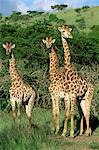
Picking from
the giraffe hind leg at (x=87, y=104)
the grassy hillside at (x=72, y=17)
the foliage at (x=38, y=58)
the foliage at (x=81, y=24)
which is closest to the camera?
the giraffe hind leg at (x=87, y=104)

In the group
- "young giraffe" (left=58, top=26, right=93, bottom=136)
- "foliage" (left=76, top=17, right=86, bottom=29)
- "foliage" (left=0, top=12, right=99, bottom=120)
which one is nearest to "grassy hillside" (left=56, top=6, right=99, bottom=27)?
"foliage" (left=76, top=17, right=86, bottom=29)

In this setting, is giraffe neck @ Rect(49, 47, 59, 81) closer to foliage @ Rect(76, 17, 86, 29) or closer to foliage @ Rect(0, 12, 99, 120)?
foliage @ Rect(0, 12, 99, 120)

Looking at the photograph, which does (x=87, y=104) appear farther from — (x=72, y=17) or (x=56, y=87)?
(x=72, y=17)

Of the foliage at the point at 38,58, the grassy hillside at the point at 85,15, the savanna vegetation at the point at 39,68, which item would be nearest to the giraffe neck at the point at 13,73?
the savanna vegetation at the point at 39,68

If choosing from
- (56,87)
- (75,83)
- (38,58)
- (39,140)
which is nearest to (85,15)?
(38,58)

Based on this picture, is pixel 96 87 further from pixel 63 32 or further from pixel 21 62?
pixel 63 32

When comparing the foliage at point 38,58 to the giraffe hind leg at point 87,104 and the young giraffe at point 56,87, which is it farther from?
the young giraffe at point 56,87

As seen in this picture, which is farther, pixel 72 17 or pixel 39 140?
pixel 72 17

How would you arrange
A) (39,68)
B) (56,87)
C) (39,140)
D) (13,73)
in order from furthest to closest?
(39,68) → (13,73) → (56,87) → (39,140)

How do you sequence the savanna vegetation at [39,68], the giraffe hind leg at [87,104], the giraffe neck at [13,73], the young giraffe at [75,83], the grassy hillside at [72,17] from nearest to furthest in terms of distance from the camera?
the young giraffe at [75,83]
the giraffe hind leg at [87,104]
the giraffe neck at [13,73]
the savanna vegetation at [39,68]
the grassy hillside at [72,17]

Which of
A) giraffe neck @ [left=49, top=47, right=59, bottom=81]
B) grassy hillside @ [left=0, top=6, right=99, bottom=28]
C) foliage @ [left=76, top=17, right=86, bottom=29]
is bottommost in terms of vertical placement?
foliage @ [left=76, top=17, right=86, bottom=29]

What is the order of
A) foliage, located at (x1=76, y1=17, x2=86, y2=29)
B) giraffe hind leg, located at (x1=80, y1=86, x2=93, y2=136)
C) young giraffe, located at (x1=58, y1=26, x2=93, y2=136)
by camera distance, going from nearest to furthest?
young giraffe, located at (x1=58, y1=26, x2=93, y2=136) → giraffe hind leg, located at (x1=80, y1=86, x2=93, y2=136) → foliage, located at (x1=76, y1=17, x2=86, y2=29)

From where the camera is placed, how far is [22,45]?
16781mm

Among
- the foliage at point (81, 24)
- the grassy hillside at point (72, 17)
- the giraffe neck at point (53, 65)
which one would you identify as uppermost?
the giraffe neck at point (53, 65)
